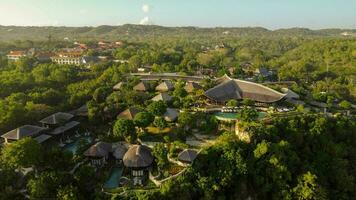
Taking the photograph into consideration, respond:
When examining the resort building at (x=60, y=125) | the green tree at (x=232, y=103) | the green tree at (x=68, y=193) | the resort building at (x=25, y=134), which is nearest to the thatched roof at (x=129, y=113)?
the resort building at (x=60, y=125)

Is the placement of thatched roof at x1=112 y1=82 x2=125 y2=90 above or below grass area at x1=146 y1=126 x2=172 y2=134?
above

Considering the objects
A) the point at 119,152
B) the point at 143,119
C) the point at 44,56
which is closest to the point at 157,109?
the point at 143,119

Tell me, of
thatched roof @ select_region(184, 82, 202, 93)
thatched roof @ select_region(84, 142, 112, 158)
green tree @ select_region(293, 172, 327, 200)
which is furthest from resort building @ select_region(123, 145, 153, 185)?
thatched roof @ select_region(184, 82, 202, 93)

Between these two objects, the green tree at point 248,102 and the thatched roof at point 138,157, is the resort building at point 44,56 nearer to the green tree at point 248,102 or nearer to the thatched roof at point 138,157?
the green tree at point 248,102

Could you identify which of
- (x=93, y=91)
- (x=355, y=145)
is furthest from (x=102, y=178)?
(x=355, y=145)

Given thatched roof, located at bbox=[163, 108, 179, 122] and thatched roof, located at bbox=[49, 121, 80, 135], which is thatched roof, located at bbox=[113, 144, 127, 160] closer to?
thatched roof, located at bbox=[163, 108, 179, 122]

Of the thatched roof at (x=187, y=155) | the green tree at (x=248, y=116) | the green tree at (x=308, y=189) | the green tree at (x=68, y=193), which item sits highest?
the green tree at (x=248, y=116)
